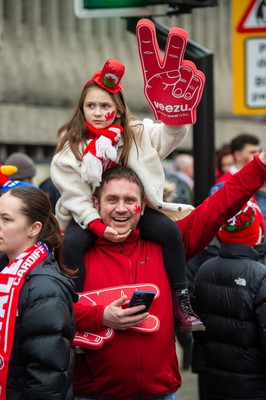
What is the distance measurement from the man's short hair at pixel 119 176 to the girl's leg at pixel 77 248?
21cm

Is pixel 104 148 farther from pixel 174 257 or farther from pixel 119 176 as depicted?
pixel 174 257

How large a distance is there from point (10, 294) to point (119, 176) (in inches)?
39.5

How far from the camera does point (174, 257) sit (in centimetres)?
525

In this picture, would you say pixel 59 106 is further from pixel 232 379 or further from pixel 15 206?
pixel 15 206

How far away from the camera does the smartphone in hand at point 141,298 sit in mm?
4863

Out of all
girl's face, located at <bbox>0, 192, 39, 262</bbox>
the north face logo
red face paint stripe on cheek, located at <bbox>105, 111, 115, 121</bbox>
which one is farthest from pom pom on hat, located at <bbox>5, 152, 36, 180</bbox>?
girl's face, located at <bbox>0, 192, 39, 262</bbox>

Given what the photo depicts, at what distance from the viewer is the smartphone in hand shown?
4863mm

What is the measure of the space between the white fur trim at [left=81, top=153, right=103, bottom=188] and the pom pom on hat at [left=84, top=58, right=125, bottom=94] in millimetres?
386

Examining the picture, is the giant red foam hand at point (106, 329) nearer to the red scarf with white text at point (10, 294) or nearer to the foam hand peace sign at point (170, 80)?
the red scarf with white text at point (10, 294)

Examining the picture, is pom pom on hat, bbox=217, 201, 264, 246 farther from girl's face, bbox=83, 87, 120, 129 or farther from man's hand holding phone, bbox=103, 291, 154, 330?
man's hand holding phone, bbox=103, 291, 154, 330

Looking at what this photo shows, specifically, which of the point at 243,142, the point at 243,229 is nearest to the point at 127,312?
the point at 243,229

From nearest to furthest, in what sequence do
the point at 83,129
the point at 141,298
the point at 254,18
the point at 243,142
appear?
the point at 141,298 → the point at 83,129 → the point at 254,18 → the point at 243,142

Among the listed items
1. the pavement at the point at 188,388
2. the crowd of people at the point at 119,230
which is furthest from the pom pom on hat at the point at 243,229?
the pavement at the point at 188,388

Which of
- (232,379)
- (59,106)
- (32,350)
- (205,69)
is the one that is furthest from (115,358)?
(59,106)
